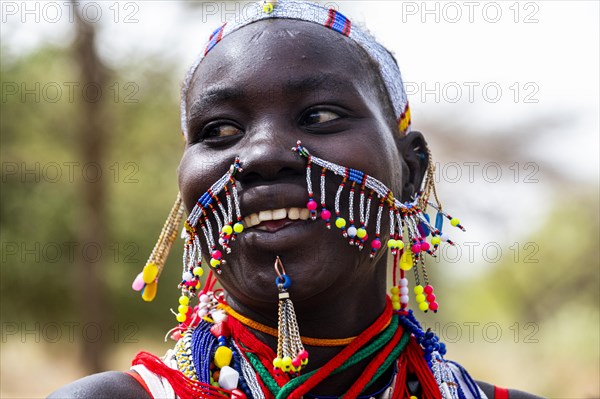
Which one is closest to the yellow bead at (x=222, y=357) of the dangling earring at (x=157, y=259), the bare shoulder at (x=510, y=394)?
the dangling earring at (x=157, y=259)

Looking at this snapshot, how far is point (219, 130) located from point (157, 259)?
0.66 metres

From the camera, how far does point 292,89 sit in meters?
2.38

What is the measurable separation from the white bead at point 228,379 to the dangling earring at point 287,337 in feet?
0.64

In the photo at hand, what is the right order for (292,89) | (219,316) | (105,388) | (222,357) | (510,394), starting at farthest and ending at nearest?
(510,394) → (219,316) → (222,357) → (292,89) → (105,388)

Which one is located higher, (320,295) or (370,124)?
(370,124)

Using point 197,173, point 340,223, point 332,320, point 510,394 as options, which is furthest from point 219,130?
point 510,394

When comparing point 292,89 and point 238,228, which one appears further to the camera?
point 292,89

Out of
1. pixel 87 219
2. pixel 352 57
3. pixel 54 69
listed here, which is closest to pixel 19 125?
pixel 54 69

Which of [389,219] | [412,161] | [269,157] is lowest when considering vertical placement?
[389,219]

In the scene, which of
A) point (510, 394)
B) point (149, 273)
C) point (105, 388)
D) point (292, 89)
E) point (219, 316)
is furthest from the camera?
point (510, 394)

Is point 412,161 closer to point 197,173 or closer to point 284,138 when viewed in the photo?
point 284,138

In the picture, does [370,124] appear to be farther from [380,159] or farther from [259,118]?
[259,118]

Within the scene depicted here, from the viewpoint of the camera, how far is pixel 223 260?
236cm

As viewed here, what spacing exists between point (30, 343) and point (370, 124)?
18772mm
